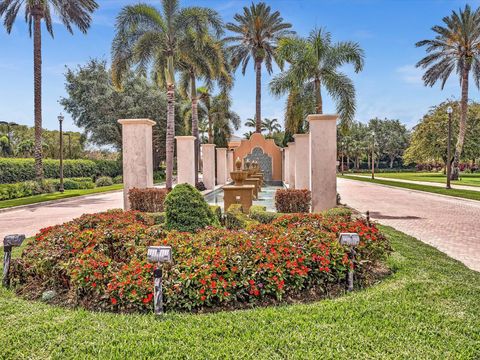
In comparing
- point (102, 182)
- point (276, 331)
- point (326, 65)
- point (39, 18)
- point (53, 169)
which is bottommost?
point (276, 331)

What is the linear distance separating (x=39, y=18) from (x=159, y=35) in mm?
11946

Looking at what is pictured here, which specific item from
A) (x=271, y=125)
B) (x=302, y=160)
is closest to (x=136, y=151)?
(x=302, y=160)

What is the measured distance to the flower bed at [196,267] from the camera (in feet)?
12.7

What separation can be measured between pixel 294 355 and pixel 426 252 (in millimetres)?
4761

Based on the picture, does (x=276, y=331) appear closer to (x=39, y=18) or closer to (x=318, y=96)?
(x=318, y=96)

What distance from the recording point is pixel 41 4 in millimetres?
21406

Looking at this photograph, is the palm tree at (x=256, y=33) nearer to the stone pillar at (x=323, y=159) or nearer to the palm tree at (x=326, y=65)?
the palm tree at (x=326, y=65)

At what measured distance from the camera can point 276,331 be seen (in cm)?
322

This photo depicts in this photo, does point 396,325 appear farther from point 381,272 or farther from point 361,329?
point 381,272

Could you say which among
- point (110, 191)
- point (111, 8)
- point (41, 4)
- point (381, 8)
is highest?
point (41, 4)

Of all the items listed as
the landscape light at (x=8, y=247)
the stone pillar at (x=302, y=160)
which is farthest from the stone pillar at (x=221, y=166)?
the landscape light at (x=8, y=247)

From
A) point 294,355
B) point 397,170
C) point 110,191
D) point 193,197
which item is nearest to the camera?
point 294,355

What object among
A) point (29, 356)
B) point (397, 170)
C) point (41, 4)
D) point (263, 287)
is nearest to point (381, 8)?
point (263, 287)

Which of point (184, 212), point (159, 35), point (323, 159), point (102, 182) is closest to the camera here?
point (184, 212)
